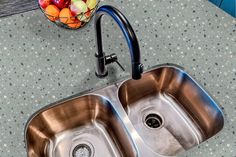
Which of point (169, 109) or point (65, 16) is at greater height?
point (65, 16)

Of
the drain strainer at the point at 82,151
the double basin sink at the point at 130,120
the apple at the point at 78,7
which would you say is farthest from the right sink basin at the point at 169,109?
the apple at the point at 78,7

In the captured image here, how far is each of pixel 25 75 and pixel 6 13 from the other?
13.2 inches

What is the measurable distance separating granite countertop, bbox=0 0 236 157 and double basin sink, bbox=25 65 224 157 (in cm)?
4

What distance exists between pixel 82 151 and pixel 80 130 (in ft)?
0.24

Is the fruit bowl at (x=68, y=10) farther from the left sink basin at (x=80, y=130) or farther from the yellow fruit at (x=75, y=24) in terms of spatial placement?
the left sink basin at (x=80, y=130)

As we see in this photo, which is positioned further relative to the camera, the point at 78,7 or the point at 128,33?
the point at 78,7

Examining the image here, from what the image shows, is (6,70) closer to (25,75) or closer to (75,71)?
(25,75)

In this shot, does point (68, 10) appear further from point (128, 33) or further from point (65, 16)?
point (128, 33)

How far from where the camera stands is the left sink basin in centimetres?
93

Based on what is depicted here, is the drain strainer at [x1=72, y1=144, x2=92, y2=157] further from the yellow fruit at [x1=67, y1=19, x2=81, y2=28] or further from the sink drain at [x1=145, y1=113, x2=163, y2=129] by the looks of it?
the yellow fruit at [x1=67, y1=19, x2=81, y2=28]

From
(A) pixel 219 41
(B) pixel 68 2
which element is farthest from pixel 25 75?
(A) pixel 219 41

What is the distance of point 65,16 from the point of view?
1.01 metres

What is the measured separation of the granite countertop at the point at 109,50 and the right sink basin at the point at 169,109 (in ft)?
0.15

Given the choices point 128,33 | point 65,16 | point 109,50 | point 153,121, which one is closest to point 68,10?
point 65,16
